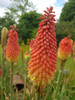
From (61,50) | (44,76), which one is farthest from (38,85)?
(61,50)

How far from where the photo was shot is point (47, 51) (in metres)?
1.50

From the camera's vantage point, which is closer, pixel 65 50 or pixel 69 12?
pixel 65 50

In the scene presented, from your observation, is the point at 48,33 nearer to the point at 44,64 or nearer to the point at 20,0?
the point at 44,64

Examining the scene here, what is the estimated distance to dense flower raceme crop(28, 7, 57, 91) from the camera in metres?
1.50

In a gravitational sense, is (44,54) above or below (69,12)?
below

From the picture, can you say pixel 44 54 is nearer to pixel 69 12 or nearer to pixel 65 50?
pixel 65 50

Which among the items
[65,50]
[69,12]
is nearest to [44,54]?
[65,50]

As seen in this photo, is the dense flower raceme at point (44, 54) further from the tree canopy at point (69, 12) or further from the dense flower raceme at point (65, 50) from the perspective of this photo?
the tree canopy at point (69, 12)

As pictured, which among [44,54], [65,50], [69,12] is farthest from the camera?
[69,12]

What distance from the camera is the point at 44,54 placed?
1521 millimetres

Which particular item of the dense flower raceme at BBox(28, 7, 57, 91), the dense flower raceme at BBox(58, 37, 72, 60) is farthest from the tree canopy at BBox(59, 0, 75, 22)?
the dense flower raceme at BBox(28, 7, 57, 91)

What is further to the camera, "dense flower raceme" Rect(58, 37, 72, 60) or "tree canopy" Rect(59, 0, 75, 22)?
"tree canopy" Rect(59, 0, 75, 22)

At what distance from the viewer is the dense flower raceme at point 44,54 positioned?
1.50 meters

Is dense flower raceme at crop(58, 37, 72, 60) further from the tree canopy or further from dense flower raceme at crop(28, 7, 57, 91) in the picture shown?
the tree canopy
